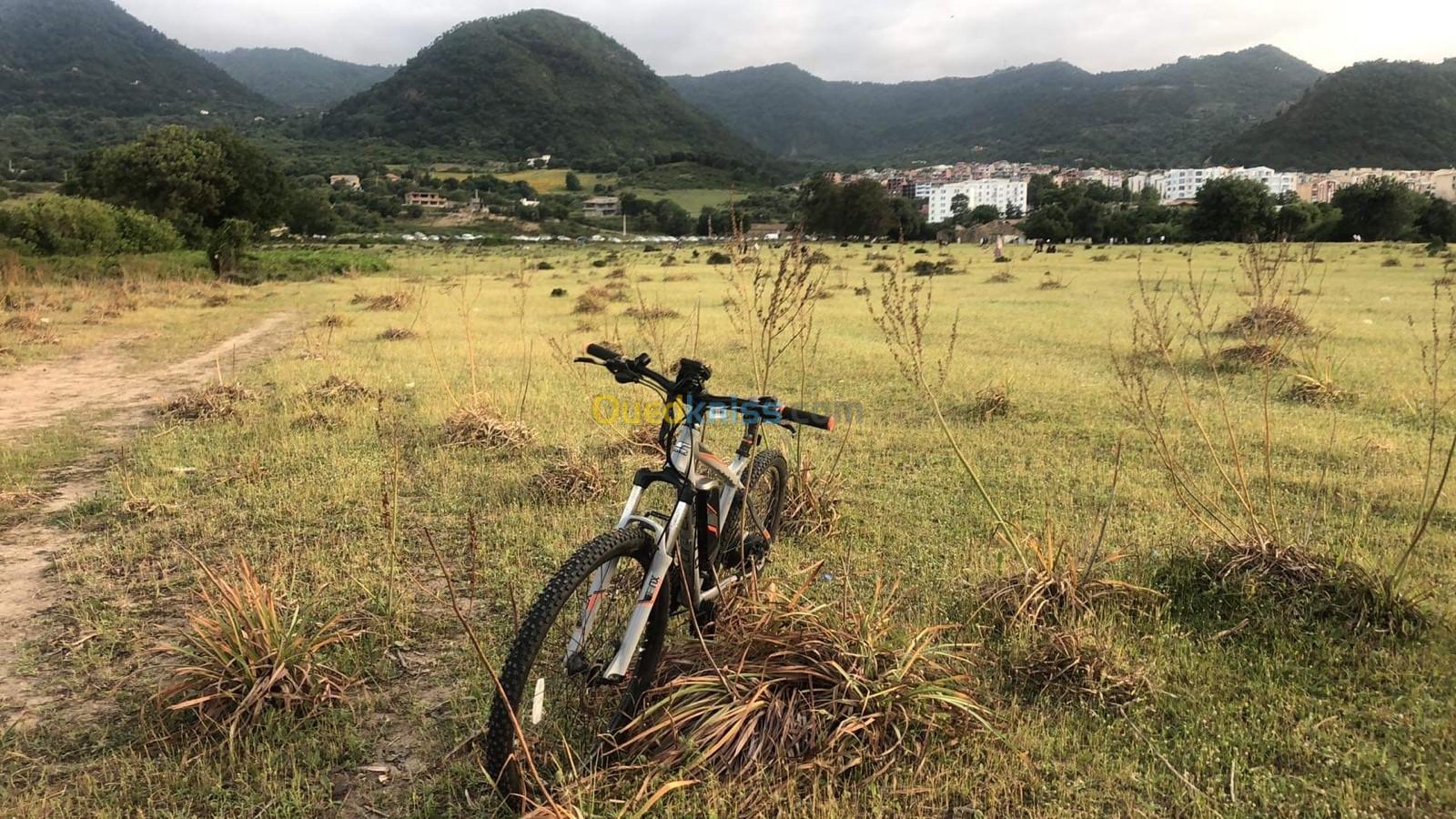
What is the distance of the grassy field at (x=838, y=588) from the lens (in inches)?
109

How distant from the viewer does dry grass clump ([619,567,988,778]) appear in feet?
9.23

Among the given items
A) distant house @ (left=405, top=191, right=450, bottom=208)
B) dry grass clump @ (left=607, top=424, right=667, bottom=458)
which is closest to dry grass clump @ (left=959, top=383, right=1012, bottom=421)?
dry grass clump @ (left=607, top=424, right=667, bottom=458)

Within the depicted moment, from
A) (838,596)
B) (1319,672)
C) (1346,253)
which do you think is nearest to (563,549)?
(838,596)

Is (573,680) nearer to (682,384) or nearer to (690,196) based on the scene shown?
(682,384)

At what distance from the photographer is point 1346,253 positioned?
31.2 meters

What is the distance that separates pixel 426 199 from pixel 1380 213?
102m

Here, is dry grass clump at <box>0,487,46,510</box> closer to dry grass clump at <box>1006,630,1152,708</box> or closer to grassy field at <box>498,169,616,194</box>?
dry grass clump at <box>1006,630,1152,708</box>

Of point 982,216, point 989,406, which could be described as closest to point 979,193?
point 982,216

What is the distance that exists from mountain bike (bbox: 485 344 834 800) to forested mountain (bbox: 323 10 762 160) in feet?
526

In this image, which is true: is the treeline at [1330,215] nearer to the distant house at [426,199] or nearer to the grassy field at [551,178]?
the distant house at [426,199]

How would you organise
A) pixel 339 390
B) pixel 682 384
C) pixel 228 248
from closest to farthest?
1. pixel 682 384
2. pixel 339 390
3. pixel 228 248

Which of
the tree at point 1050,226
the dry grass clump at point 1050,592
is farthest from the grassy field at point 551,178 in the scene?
the dry grass clump at point 1050,592

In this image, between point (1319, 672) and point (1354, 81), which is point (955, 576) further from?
point (1354, 81)

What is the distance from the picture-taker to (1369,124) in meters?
130
